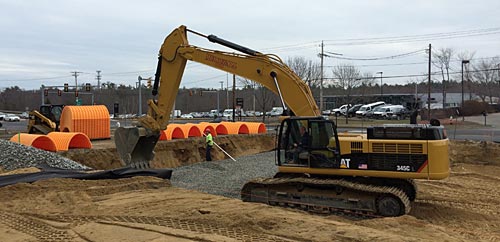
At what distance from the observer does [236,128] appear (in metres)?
29.4

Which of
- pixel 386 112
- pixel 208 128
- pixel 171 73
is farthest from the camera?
pixel 386 112

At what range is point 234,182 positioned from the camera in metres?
15.5

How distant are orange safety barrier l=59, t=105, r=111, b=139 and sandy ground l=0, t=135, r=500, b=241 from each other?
15004mm

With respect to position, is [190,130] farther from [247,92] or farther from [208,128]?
[247,92]

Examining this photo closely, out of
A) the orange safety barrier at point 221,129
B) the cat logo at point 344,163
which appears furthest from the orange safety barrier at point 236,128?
the cat logo at point 344,163

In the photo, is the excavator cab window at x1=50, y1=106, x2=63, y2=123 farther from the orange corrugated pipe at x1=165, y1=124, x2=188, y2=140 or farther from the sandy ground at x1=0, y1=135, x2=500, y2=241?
the sandy ground at x1=0, y1=135, x2=500, y2=241

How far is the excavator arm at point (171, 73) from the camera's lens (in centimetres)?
1245

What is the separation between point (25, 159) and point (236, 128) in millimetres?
15466

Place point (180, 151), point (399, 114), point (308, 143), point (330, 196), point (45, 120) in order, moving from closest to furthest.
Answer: point (330, 196)
point (308, 143)
point (180, 151)
point (45, 120)
point (399, 114)

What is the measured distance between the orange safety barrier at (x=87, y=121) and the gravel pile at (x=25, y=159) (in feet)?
33.2

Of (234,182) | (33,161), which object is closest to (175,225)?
(234,182)

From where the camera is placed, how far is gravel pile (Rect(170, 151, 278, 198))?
47.6 ft

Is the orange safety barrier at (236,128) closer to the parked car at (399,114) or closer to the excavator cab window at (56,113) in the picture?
the excavator cab window at (56,113)

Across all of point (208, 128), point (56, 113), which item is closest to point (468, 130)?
point (208, 128)
